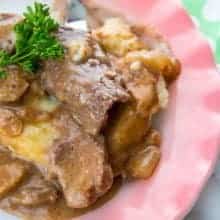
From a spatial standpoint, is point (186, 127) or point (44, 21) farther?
point (186, 127)

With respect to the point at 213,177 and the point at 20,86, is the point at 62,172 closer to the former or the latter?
the point at 20,86

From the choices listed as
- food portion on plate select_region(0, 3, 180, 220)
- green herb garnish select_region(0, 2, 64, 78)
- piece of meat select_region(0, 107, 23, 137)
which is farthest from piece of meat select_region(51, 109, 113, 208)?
green herb garnish select_region(0, 2, 64, 78)

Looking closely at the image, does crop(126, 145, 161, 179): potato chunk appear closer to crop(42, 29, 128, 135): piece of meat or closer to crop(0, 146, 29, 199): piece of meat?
crop(42, 29, 128, 135): piece of meat

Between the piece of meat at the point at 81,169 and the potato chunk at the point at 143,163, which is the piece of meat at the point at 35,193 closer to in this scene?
the piece of meat at the point at 81,169

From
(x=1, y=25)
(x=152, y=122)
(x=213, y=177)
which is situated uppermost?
(x=1, y=25)

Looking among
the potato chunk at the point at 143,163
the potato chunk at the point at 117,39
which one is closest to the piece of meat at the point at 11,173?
the potato chunk at the point at 143,163

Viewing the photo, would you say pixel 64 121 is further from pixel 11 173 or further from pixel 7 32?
pixel 7 32

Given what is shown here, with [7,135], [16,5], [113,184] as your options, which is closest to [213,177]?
[113,184]
